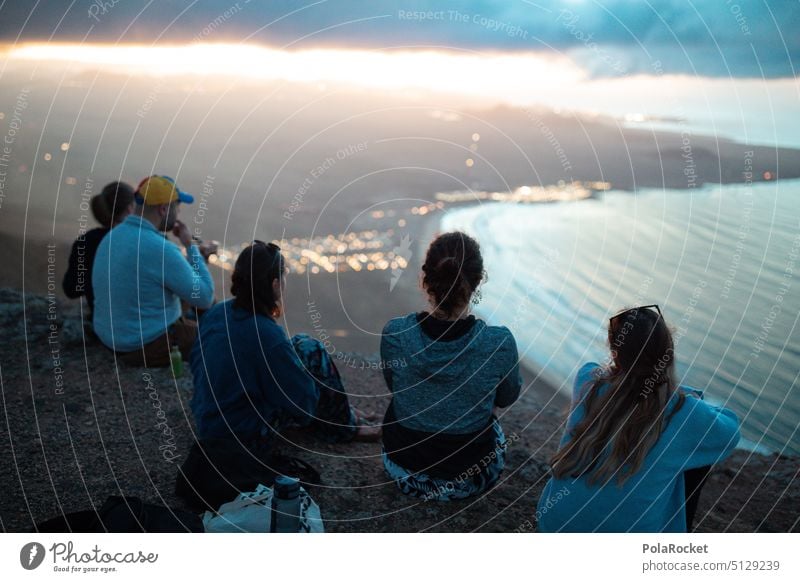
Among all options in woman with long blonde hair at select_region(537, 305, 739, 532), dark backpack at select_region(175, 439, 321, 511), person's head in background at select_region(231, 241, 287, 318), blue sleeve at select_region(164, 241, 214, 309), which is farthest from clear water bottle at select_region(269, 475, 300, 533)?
blue sleeve at select_region(164, 241, 214, 309)

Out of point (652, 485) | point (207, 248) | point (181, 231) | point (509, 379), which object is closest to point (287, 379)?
point (509, 379)

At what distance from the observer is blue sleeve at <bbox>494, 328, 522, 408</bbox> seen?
13.3 feet

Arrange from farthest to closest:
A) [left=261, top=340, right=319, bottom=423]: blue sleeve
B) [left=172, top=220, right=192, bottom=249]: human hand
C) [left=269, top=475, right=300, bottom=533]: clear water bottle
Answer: [left=172, top=220, right=192, bottom=249]: human hand
[left=261, top=340, right=319, bottom=423]: blue sleeve
[left=269, top=475, right=300, bottom=533]: clear water bottle

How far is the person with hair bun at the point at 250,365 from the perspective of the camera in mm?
4207

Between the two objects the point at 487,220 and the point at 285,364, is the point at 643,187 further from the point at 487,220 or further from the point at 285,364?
the point at 285,364

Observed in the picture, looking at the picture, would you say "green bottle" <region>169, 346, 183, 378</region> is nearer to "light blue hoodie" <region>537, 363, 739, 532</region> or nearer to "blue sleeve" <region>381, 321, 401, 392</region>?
"blue sleeve" <region>381, 321, 401, 392</region>

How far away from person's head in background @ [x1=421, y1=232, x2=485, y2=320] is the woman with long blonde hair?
0.96 meters

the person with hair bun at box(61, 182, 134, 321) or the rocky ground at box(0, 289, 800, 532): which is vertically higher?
the person with hair bun at box(61, 182, 134, 321)

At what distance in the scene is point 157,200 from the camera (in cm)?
580

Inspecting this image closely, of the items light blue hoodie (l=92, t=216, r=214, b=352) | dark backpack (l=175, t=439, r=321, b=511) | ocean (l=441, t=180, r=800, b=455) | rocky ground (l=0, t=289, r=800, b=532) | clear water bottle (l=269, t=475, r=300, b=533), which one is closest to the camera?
clear water bottle (l=269, t=475, r=300, b=533)

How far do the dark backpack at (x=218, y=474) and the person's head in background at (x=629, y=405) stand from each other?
1.91 m

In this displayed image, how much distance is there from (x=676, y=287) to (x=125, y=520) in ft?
37.1

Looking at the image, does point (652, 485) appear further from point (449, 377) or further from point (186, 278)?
point (186, 278)
